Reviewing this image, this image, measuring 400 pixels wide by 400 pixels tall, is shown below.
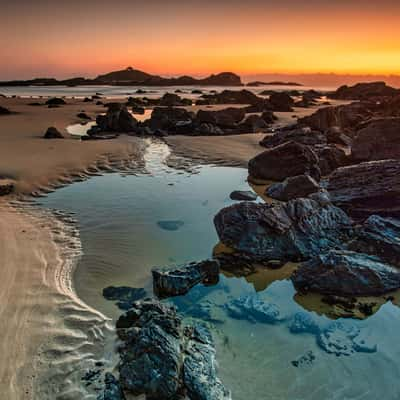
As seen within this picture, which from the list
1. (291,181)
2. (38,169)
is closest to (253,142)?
(291,181)

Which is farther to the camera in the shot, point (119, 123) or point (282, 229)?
point (119, 123)

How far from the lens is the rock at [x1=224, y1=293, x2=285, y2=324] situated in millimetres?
5082

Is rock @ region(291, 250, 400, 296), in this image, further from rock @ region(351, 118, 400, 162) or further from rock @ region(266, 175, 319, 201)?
rock @ region(351, 118, 400, 162)

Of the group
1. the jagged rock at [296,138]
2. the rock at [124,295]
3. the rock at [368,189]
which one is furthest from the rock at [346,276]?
the jagged rock at [296,138]

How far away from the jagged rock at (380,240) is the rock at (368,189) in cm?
133

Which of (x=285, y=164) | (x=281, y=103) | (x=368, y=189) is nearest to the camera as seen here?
(x=368, y=189)

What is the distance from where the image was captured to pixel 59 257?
259 inches

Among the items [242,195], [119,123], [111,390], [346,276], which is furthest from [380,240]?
[119,123]

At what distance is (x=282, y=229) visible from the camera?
6855mm

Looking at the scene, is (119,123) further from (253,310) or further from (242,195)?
(253,310)

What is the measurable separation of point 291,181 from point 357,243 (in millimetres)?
3652

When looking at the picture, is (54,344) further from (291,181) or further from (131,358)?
(291,181)

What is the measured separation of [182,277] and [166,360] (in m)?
1.95

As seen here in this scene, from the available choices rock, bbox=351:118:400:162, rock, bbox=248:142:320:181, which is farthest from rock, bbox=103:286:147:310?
rock, bbox=351:118:400:162
